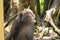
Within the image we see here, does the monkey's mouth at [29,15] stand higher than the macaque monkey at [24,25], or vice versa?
the monkey's mouth at [29,15]

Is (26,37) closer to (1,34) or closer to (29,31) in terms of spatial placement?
(29,31)

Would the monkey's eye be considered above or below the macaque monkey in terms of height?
above

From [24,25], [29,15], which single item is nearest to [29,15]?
[29,15]

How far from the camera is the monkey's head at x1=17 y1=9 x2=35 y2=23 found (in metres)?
1.23

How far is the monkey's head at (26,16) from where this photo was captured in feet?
4.04

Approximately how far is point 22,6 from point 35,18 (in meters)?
0.17

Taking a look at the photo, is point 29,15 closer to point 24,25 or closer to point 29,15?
point 29,15

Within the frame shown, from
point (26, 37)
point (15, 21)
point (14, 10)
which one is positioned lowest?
point (26, 37)

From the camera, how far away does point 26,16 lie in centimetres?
124

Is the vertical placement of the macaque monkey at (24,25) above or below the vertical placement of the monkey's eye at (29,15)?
below

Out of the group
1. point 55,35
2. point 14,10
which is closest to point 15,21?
point 14,10

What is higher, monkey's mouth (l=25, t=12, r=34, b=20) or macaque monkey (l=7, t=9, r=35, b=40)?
monkey's mouth (l=25, t=12, r=34, b=20)

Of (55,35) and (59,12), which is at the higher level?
(59,12)

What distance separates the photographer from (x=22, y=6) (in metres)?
1.22
